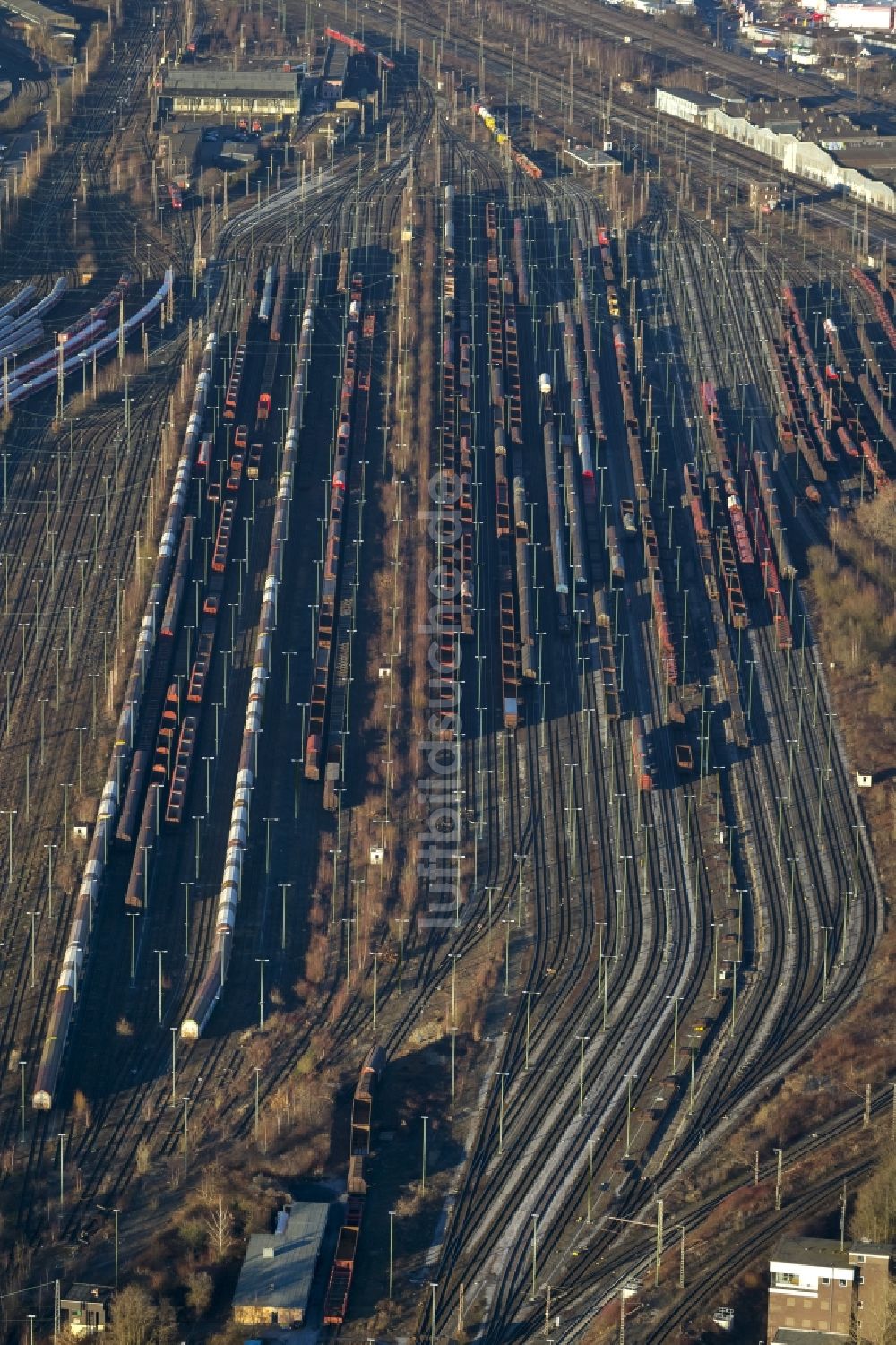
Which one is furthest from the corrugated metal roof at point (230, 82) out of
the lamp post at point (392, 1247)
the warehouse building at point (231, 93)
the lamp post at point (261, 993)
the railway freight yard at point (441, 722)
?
the lamp post at point (392, 1247)

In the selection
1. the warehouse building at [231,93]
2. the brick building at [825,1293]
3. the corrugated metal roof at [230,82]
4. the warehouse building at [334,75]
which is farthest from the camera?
the warehouse building at [334,75]

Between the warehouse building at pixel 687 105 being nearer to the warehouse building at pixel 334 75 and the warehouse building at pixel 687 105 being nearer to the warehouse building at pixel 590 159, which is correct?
the warehouse building at pixel 590 159

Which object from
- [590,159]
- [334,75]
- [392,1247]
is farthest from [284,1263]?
[334,75]

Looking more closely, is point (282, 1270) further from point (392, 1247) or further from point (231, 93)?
point (231, 93)

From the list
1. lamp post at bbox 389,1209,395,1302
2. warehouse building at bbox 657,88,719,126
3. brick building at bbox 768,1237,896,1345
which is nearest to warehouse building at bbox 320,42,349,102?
warehouse building at bbox 657,88,719,126

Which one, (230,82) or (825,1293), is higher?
(230,82)

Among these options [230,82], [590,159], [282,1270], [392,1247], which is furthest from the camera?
[230,82]

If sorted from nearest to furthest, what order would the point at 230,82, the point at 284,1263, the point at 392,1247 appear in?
the point at 284,1263 < the point at 392,1247 < the point at 230,82
